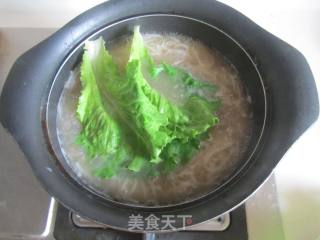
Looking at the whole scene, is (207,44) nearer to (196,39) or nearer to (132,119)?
(196,39)

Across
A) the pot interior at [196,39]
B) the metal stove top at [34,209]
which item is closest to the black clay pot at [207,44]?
the pot interior at [196,39]

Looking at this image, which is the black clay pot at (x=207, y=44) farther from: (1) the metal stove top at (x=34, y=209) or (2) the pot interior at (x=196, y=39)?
(1) the metal stove top at (x=34, y=209)

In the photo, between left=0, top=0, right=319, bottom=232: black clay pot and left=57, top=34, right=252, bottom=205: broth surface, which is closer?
left=0, top=0, right=319, bottom=232: black clay pot

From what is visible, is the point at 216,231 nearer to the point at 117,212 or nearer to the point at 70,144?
the point at 117,212

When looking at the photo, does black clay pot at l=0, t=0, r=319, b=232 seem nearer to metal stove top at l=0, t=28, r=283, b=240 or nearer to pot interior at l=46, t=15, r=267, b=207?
pot interior at l=46, t=15, r=267, b=207

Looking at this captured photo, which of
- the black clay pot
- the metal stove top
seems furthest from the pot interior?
the metal stove top

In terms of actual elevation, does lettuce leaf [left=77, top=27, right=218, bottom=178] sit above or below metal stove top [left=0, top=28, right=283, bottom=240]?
above
